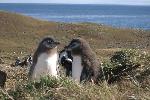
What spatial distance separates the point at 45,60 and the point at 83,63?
0.85m

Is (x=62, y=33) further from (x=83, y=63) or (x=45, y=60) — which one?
(x=83, y=63)

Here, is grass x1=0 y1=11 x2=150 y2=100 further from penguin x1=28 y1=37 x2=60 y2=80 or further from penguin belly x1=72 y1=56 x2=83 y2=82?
penguin belly x1=72 y1=56 x2=83 y2=82

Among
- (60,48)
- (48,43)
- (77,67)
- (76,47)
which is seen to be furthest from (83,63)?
(60,48)

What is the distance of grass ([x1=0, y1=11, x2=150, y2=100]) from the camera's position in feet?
18.3

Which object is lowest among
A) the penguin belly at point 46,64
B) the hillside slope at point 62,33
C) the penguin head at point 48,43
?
the hillside slope at point 62,33

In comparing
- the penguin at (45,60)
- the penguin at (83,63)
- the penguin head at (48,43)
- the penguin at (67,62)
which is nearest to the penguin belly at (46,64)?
the penguin at (45,60)

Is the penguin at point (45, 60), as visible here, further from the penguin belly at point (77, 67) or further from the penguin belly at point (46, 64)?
the penguin belly at point (77, 67)

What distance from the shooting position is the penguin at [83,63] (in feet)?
28.4

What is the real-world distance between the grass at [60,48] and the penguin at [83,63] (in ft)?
1.05

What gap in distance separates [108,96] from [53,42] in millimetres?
4966

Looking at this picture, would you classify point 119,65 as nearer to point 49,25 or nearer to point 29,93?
point 29,93

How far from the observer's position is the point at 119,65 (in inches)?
312

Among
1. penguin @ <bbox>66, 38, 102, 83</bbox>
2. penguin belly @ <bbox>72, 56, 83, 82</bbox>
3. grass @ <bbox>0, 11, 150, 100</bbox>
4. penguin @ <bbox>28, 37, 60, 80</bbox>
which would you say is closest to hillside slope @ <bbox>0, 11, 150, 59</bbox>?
grass @ <bbox>0, 11, 150, 100</bbox>

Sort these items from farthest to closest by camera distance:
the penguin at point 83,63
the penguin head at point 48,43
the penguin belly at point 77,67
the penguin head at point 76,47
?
the penguin head at point 48,43, the penguin head at point 76,47, the penguin belly at point 77,67, the penguin at point 83,63
